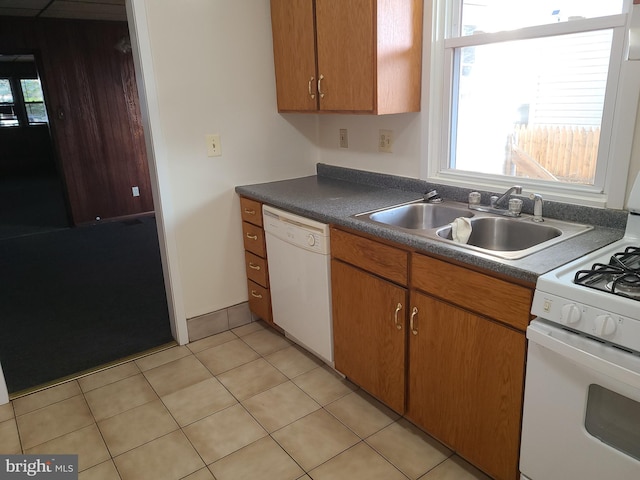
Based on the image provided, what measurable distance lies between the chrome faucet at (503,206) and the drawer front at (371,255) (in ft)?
1.69

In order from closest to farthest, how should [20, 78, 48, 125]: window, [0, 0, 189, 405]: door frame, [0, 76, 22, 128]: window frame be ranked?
1. [0, 0, 189, 405]: door frame
2. [0, 76, 22, 128]: window frame
3. [20, 78, 48, 125]: window

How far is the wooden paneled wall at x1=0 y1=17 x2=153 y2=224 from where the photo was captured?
193 inches

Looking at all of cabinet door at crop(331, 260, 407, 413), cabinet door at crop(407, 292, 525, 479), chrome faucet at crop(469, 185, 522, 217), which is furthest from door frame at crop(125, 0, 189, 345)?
chrome faucet at crop(469, 185, 522, 217)

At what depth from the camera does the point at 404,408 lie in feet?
6.59

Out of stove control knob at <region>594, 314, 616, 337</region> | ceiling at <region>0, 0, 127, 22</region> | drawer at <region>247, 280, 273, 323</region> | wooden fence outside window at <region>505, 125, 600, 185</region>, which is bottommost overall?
drawer at <region>247, 280, 273, 323</region>

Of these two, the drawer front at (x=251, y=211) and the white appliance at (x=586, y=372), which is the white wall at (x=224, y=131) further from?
the white appliance at (x=586, y=372)

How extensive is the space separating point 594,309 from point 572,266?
0.21 metres

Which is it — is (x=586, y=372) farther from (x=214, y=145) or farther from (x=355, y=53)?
(x=214, y=145)

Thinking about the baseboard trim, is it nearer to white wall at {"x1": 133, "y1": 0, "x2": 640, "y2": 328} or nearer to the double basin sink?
white wall at {"x1": 133, "y1": 0, "x2": 640, "y2": 328}

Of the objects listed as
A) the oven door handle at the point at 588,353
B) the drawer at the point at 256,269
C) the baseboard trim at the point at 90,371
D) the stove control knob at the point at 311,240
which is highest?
the stove control knob at the point at 311,240

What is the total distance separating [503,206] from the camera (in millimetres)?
2055

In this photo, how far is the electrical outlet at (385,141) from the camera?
8.54 feet

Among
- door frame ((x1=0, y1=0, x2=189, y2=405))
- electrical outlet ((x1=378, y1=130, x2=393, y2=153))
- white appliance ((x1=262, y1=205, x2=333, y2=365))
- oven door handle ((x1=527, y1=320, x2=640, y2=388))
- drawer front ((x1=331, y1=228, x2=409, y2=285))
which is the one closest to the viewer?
oven door handle ((x1=527, y1=320, x2=640, y2=388))

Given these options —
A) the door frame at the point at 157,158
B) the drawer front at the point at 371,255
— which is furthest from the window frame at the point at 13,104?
the drawer front at the point at 371,255
